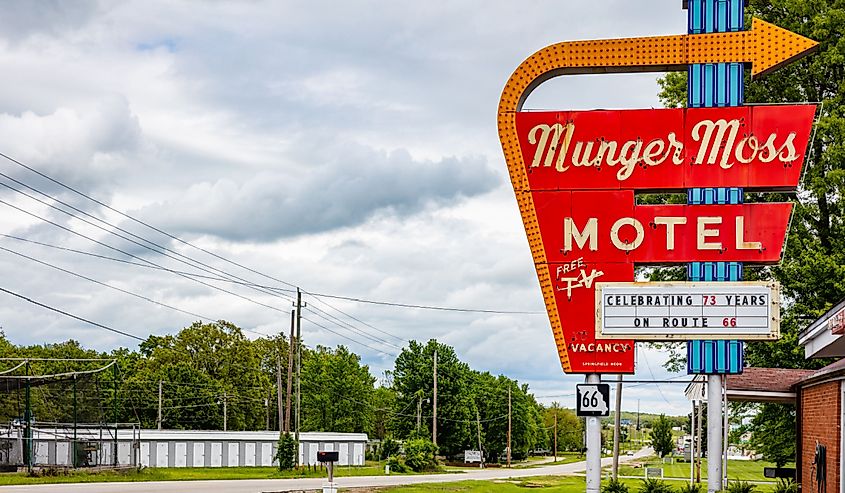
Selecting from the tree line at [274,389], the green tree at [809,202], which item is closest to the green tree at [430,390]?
the tree line at [274,389]

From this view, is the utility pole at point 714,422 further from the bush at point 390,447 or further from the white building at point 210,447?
the bush at point 390,447

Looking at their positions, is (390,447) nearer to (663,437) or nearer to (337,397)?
(337,397)

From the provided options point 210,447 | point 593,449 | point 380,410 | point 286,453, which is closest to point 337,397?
point 380,410

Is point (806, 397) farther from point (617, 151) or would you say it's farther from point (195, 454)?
point (195, 454)

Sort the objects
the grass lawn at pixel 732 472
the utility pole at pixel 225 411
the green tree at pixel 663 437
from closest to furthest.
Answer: the grass lawn at pixel 732 472 → the utility pole at pixel 225 411 → the green tree at pixel 663 437

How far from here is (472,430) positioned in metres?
85.4

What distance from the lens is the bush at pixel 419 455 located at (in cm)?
6025

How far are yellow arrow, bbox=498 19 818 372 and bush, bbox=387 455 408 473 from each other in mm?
42067

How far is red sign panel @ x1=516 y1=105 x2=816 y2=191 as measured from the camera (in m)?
17.6

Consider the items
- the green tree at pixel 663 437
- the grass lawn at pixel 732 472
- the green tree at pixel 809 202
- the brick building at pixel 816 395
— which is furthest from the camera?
the green tree at pixel 663 437

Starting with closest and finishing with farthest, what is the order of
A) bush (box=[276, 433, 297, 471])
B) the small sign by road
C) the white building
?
the small sign by road
bush (box=[276, 433, 297, 471])
the white building

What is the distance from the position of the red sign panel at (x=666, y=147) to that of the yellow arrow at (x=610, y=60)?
33 cm

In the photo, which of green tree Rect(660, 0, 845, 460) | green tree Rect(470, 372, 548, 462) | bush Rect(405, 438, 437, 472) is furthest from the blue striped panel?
green tree Rect(470, 372, 548, 462)

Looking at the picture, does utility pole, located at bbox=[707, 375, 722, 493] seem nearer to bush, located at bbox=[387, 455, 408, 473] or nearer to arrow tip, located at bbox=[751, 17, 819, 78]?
arrow tip, located at bbox=[751, 17, 819, 78]
